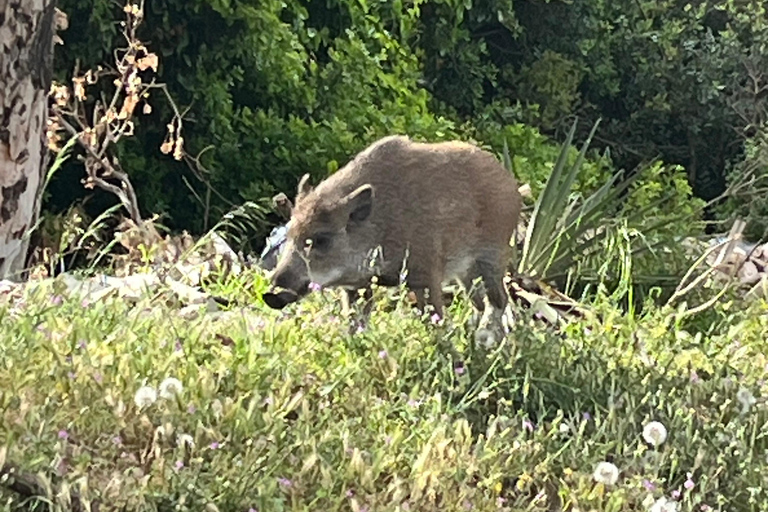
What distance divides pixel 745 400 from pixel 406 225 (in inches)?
48.6

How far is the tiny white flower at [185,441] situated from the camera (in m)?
2.78

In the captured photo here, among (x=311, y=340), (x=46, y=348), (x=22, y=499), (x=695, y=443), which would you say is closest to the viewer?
(x=22, y=499)

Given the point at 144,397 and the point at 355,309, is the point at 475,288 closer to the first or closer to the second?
the point at 355,309

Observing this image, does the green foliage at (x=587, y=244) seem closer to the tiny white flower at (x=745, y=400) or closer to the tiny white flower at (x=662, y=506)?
the tiny white flower at (x=745, y=400)

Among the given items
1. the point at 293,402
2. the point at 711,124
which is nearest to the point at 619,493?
the point at 293,402

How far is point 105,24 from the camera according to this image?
7.70m

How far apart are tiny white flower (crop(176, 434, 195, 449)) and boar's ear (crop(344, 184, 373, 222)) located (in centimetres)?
136

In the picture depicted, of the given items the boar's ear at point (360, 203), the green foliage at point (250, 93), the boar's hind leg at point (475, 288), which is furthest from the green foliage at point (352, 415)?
the green foliage at point (250, 93)

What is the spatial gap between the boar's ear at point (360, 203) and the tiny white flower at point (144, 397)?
124 centimetres

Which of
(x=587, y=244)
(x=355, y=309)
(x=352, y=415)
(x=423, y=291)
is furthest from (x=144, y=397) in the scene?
(x=587, y=244)

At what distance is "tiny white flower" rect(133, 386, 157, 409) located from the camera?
Answer: 9.75ft

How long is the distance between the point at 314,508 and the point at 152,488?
38 centimetres

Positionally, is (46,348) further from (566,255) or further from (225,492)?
(566,255)

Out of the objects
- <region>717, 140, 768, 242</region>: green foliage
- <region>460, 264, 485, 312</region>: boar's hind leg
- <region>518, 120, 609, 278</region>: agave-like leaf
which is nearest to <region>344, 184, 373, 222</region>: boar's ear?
<region>460, 264, 485, 312</region>: boar's hind leg
